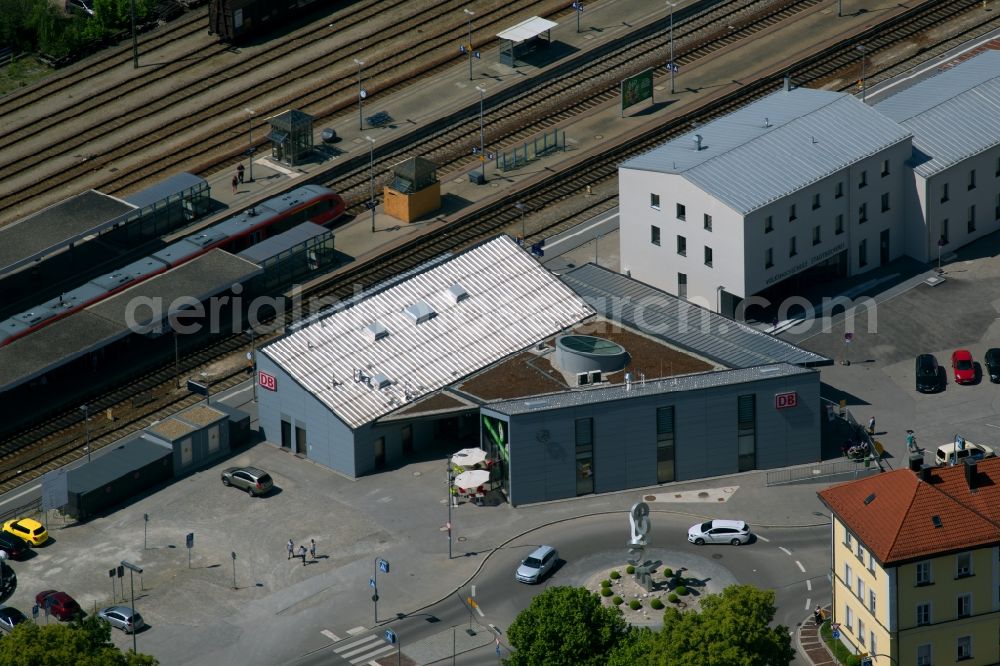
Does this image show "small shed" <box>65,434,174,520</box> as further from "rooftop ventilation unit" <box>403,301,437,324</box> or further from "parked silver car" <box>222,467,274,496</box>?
"rooftop ventilation unit" <box>403,301,437,324</box>

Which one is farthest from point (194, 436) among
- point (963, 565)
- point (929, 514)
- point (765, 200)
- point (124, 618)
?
point (963, 565)

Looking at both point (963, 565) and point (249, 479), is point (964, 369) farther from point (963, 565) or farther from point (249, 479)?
point (249, 479)

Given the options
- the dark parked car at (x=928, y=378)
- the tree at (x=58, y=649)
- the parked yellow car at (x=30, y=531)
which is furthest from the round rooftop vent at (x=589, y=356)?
the tree at (x=58, y=649)

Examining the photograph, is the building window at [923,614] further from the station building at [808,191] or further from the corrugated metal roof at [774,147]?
the corrugated metal roof at [774,147]

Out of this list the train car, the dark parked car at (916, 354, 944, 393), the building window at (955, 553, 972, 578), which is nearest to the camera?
the building window at (955, 553, 972, 578)

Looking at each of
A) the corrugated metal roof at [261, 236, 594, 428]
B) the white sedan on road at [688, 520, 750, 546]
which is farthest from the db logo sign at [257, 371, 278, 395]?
the white sedan on road at [688, 520, 750, 546]

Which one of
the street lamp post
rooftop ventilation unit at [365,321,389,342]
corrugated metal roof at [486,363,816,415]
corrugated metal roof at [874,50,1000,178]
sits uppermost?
corrugated metal roof at [874,50,1000,178]
